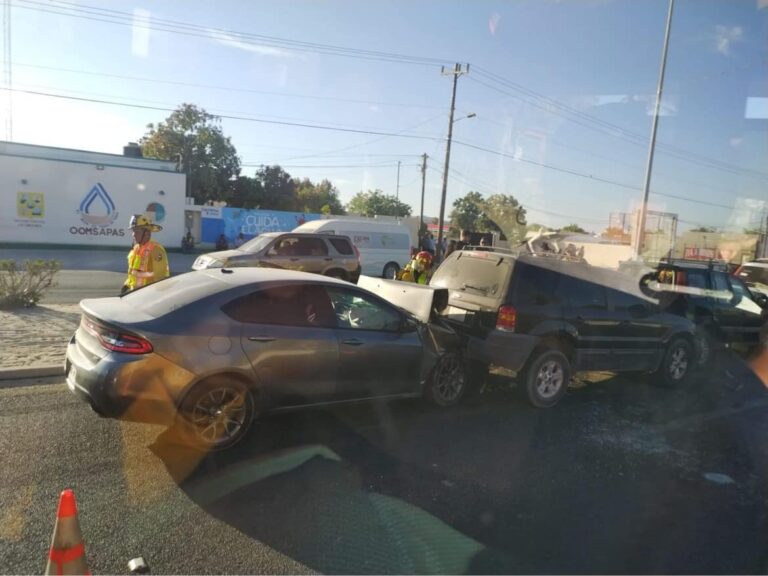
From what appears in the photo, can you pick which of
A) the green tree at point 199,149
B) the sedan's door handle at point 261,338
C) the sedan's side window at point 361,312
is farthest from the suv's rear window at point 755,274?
the green tree at point 199,149

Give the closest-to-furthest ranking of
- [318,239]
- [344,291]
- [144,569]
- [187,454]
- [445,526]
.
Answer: [144,569] < [445,526] < [187,454] < [344,291] < [318,239]

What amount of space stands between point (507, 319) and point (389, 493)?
→ 8.70ft

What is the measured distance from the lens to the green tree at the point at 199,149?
57812mm

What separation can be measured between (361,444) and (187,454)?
4.56 ft

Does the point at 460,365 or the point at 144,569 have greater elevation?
the point at 460,365

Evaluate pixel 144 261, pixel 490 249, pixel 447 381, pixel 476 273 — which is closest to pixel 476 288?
pixel 476 273

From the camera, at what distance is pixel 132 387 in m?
3.86

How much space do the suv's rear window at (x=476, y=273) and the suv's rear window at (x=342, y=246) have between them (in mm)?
7624

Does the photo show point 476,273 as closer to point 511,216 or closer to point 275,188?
point 511,216

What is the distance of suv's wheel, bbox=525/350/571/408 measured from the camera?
5938 millimetres

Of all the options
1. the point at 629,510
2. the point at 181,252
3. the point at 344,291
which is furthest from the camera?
the point at 181,252

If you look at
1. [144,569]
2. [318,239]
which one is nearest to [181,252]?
[318,239]

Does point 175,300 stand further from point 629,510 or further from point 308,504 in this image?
point 629,510

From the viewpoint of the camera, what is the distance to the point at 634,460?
15.5ft
